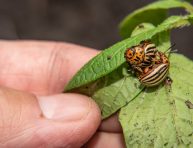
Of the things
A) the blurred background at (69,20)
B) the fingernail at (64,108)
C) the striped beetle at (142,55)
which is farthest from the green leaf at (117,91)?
the blurred background at (69,20)

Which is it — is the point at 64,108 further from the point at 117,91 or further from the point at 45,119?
the point at 117,91

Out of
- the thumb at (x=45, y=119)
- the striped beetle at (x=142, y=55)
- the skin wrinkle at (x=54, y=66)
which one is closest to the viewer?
the striped beetle at (x=142, y=55)

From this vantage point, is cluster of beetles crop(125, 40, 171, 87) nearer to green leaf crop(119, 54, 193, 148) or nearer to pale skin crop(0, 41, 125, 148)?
green leaf crop(119, 54, 193, 148)

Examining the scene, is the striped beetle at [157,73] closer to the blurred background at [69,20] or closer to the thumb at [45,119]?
the thumb at [45,119]

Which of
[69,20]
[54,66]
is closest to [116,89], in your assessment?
[54,66]

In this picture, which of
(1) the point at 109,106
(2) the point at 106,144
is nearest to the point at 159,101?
(1) the point at 109,106

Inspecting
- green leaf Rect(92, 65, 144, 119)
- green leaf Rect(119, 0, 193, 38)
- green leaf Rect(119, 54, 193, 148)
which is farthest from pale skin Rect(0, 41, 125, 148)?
green leaf Rect(119, 0, 193, 38)
